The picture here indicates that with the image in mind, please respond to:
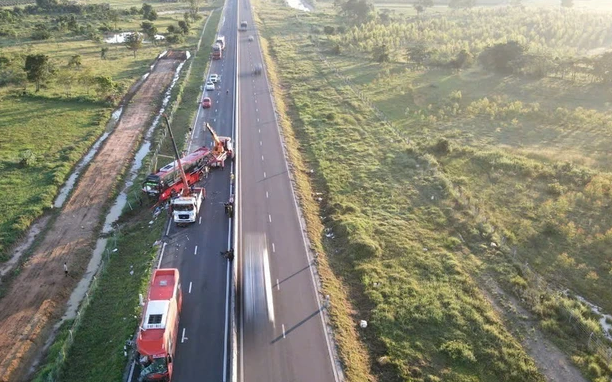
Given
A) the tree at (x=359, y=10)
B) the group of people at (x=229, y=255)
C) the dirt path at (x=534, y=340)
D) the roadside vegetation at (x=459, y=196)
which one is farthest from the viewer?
the tree at (x=359, y=10)

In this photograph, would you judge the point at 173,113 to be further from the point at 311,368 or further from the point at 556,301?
the point at 556,301

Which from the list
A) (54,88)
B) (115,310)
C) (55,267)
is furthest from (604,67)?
(54,88)

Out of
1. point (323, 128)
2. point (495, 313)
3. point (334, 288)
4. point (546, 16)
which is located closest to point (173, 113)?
point (323, 128)

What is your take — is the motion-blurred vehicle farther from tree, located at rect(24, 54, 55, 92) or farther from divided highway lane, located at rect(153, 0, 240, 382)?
tree, located at rect(24, 54, 55, 92)

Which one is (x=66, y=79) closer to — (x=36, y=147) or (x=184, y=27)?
(x=36, y=147)

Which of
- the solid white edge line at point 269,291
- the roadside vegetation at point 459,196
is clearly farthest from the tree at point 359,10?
the solid white edge line at point 269,291

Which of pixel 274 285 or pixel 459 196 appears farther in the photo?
pixel 459 196

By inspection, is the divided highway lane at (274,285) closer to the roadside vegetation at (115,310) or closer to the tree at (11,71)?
the roadside vegetation at (115,310)
